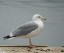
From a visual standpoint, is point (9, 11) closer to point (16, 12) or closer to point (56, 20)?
point (16, 12)

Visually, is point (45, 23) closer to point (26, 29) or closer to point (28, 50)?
point (26, 29)

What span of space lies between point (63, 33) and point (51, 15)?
3.99 meters

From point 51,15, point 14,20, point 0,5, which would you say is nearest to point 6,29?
point 14,20

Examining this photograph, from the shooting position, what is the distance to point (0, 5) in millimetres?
17672

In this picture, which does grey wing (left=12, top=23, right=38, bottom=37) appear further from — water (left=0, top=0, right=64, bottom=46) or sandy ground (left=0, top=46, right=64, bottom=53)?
water (left=0, top=0, right=64, bottom=46)

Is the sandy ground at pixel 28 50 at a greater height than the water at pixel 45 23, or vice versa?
the water at pixel 45 23

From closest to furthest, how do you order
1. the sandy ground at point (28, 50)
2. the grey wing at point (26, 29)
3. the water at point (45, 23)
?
the sandy ground at point (28, 50) < the grey wing at point (26, 29) < the water at point (45, 23)

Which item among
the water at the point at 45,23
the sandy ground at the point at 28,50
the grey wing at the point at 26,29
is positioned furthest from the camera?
the water at the point at 45,23

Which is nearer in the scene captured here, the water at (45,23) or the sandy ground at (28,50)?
the sandy ground at (28,50)

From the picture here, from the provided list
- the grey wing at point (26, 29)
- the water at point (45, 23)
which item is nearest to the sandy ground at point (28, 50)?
the grey wing at point (26, 29)

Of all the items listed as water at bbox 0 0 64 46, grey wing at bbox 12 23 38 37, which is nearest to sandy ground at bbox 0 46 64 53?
grey wing at bbox 12 23 38 37

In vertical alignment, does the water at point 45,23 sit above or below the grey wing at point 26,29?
above

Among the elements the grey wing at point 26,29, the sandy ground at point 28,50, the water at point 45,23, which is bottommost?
the sandy ground at point 28,50

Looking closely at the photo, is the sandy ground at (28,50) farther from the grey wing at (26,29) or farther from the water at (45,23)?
the water at (45,23)
